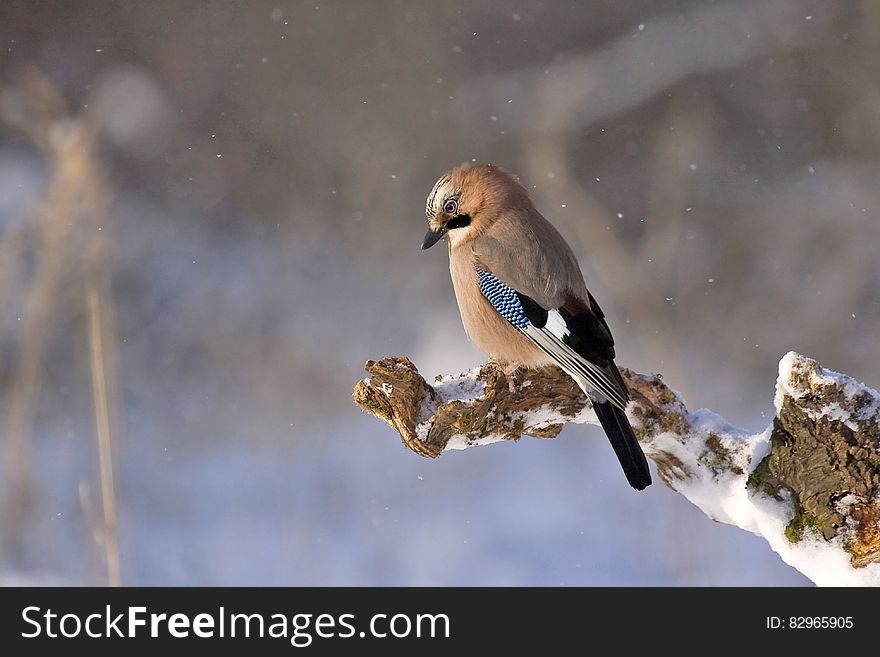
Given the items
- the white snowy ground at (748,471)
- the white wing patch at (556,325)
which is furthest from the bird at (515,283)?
the white snowy ground at (748,471)

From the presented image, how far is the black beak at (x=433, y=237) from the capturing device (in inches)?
89.8

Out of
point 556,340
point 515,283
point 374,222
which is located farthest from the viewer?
point 374,222

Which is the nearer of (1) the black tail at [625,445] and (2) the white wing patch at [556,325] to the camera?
(1) the black tail at [625,445]

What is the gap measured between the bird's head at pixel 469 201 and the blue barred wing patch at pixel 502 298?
124mm

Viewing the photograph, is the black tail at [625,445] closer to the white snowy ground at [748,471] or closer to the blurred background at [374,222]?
the white snowy ground at [748,471]

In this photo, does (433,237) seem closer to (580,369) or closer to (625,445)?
(580,369)

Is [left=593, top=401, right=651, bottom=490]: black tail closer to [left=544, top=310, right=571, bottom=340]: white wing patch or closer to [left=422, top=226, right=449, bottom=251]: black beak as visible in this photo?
[left=544, top=310, right=571, bottom=340]: white wing patch

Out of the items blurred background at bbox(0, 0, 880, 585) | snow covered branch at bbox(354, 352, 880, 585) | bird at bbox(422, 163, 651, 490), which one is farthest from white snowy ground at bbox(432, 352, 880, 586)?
blurred background at bbox(0, 0, 880, 585)

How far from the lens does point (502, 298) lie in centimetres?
222

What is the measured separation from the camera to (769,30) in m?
5.18

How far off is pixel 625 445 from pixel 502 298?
0.46 meters

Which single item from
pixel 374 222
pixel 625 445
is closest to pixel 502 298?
pixel 625 445

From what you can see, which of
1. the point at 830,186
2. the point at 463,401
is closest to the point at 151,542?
the point at 463,401

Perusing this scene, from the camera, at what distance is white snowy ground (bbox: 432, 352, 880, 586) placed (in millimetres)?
1713
